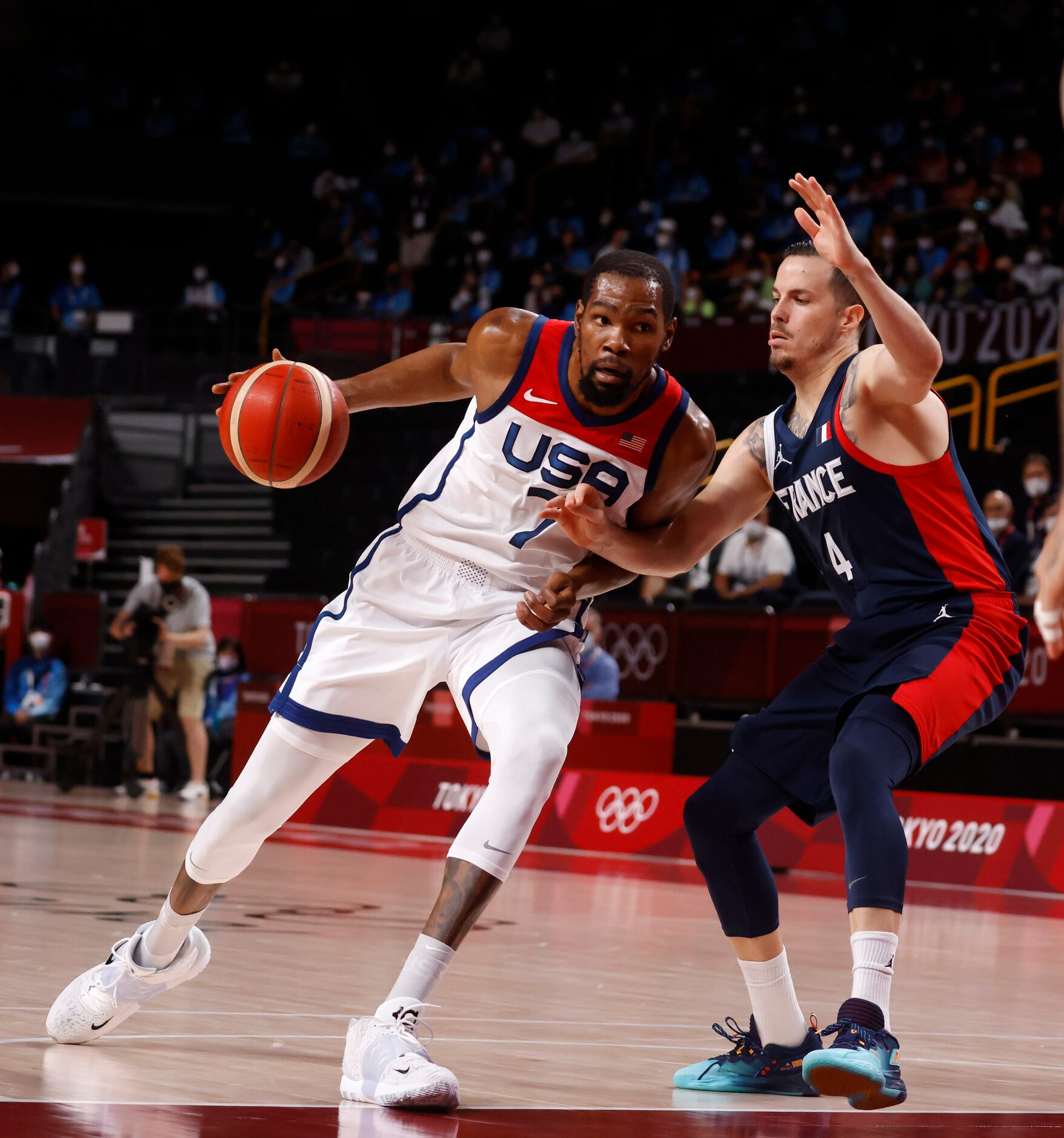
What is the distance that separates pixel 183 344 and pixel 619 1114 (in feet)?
66.5

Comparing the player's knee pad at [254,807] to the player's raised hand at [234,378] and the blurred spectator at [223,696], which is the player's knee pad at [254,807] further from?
the blurred spectator at [223,696]

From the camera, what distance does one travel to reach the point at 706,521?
4.78 meters

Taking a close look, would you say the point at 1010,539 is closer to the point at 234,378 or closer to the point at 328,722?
→ the point at 234,378

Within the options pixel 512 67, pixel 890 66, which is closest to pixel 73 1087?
pixel 890 66

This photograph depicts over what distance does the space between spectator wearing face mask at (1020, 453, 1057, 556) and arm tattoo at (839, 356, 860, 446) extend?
351 inches

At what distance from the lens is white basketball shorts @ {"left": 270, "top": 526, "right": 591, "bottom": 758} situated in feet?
14.8

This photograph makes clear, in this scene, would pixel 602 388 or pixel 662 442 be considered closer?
pixel 602 388

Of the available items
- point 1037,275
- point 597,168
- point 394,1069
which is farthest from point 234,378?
point 597,168

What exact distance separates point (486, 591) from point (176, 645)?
33.7ft

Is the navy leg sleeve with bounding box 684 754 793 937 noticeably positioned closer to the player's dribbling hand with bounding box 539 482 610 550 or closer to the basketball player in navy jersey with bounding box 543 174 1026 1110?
the basketball player in navy jersey with bounding box 543 174 1026 1110

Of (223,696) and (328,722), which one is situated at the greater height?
(223,696)

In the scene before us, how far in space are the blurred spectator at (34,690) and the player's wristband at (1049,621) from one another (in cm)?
1531

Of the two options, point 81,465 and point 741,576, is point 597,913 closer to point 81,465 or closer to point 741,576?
point 741,576

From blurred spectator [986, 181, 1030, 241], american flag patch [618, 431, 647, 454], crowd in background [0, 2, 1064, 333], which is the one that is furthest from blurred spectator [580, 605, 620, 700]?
american flag patch [618, 431, 647, 454]
